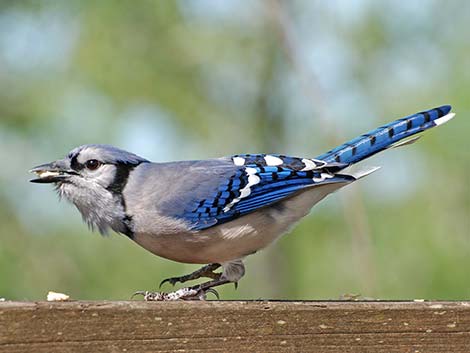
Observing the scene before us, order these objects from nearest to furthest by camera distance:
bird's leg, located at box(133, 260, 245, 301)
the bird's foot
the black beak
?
the bird's foot
bird's leg, located at box(133, 260, 245, 301)
the black beak

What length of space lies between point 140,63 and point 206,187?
16.8ft

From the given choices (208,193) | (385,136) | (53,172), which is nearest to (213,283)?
(208,193)

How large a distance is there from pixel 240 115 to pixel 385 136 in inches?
224

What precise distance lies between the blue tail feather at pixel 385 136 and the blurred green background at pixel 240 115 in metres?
2.85

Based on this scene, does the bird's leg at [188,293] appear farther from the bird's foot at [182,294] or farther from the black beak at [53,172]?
the black beak at [53,172]

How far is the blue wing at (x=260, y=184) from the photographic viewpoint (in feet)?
12.8

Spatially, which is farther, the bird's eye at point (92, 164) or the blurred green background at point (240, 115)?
the blurred green background at point (240, 115)

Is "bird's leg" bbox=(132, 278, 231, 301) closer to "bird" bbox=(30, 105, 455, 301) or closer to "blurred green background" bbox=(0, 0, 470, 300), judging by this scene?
"bird" bbox=(30, 105, 455, 301)

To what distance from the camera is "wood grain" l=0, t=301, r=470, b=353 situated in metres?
2.41

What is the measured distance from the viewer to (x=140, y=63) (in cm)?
892

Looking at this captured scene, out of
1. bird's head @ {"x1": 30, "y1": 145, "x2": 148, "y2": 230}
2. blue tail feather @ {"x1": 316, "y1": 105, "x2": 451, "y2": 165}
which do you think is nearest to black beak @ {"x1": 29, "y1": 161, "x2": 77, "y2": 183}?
bird's head @ {"x1": 30, "y1": 145, "x2": 148, "y2": 230}

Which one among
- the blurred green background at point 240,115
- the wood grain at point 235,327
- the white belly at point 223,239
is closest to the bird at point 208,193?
the white belly at point 223,239

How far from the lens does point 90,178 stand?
12.4 ft

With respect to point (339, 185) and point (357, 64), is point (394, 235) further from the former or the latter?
point (339, 185)
